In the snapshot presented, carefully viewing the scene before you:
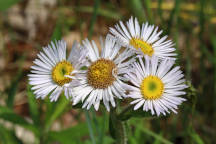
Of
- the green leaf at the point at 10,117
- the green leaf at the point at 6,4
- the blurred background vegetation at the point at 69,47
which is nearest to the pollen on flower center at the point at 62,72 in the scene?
the blurred background vegetation at the point at 69,47

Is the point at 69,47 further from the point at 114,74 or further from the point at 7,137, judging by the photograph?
the point at 114,74

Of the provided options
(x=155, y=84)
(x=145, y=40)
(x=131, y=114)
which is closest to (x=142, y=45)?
(x=145, y=40)

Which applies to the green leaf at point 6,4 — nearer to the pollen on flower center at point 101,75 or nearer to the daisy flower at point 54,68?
the daisy flower at point 54,68

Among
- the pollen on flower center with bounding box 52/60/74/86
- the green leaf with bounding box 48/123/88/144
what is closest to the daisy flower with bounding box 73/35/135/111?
the pollen on flower center with bounding box 52/60/74/86

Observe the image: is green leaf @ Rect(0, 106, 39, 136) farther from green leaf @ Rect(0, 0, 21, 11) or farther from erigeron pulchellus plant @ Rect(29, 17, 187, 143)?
green leaf @ Rect(0, 0, 21, 11)

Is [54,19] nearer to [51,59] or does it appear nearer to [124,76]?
[51,59]
